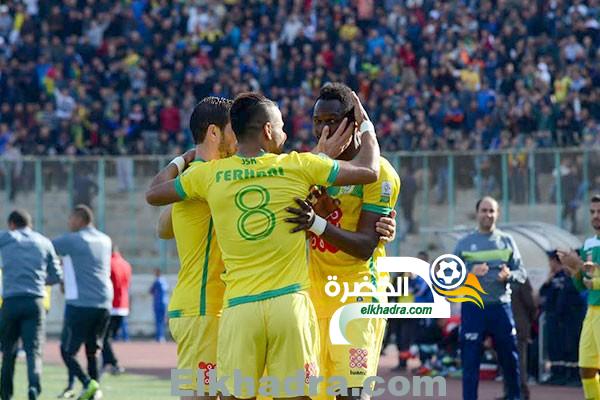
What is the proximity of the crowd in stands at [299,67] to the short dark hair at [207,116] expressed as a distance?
20.6 metres

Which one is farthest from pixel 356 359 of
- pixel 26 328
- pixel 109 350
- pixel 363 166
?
pixel 109 350

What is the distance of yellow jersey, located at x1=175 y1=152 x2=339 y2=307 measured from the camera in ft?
26.9

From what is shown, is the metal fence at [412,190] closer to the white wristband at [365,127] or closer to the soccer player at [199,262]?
the soccer player at [199,262]

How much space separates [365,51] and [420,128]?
493 cm

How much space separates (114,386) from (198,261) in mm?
10577

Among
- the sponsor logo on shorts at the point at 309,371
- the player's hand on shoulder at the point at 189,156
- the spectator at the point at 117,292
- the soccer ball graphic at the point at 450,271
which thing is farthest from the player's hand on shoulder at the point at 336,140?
the spectator at the point at 117,292

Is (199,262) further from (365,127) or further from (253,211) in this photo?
(365,127)

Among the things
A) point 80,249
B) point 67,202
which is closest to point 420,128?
point 67,202

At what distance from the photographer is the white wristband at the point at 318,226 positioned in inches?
332

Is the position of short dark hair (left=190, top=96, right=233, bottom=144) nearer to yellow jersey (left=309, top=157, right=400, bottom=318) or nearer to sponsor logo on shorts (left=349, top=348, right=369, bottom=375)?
yellow jersey (left=309, top=157, right=400, bottom=318)

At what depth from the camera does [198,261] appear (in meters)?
9.34

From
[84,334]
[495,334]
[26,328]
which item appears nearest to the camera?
[495,334]

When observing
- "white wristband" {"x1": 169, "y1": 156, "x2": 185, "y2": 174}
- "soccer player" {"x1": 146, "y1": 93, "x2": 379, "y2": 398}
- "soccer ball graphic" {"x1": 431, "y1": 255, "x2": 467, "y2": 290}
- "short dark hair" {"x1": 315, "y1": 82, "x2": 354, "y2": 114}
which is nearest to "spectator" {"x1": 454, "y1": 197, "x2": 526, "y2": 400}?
"soccer ball graphic" {"x1": 431, "y1": 255, "x2": 467, "y2": 290}

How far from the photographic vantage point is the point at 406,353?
77.6 feet
